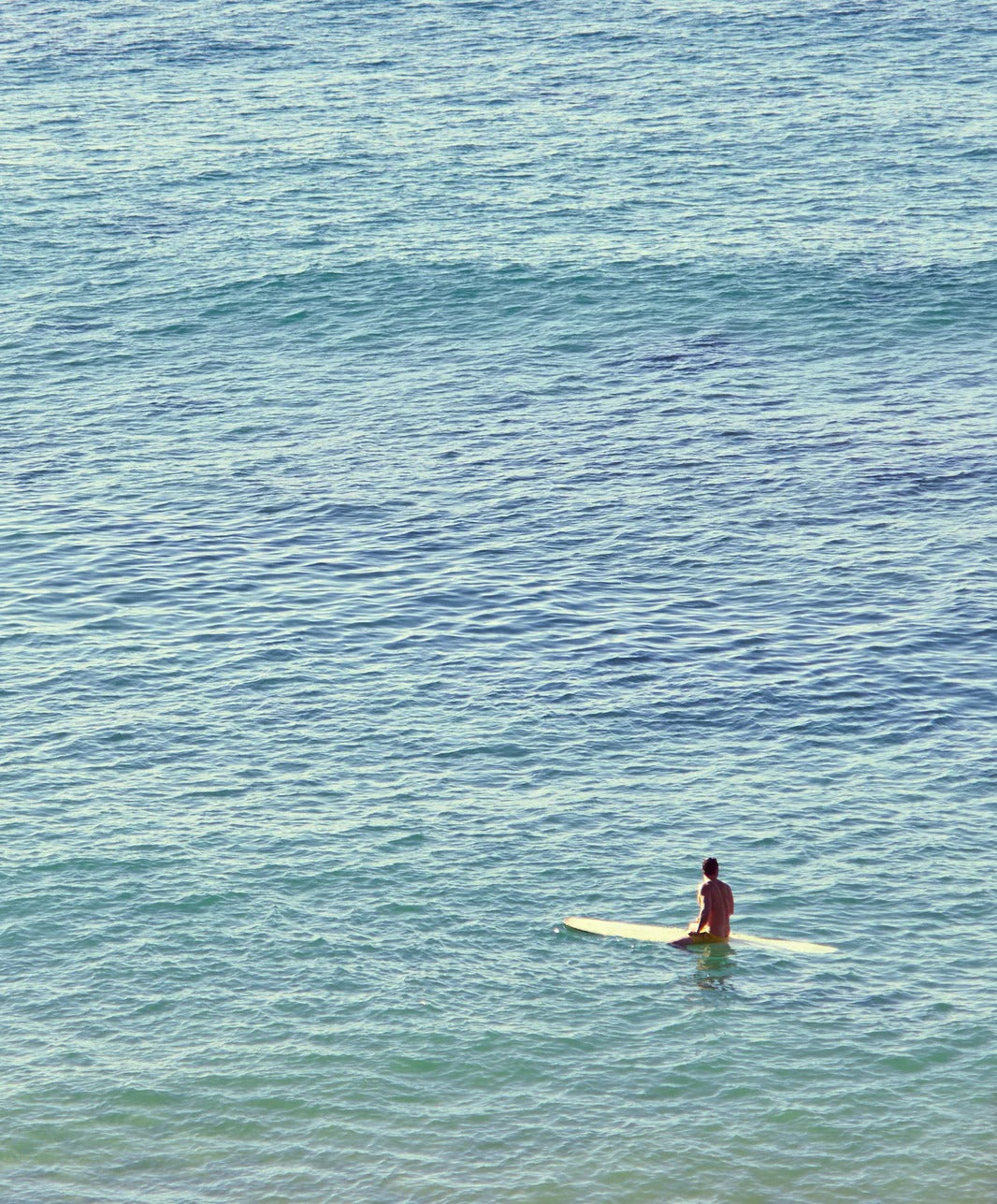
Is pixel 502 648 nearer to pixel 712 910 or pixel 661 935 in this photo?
pixel 661 935

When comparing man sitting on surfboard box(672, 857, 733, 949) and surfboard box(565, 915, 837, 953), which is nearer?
man sitting on surfboard box(672, 857, 733, 949)

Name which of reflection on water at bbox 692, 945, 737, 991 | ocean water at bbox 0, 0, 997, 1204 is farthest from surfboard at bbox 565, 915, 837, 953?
ocean water at bbox 0, 0, 997, 1204

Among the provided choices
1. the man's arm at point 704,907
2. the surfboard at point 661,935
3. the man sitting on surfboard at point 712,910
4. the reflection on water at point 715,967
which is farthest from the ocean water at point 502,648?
the man's arm at point 704,907

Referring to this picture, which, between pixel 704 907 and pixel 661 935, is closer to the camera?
pixel 704 907

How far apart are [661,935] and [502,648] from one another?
44.4 feet

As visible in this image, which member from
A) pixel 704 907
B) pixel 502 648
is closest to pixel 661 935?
pixel 704 907

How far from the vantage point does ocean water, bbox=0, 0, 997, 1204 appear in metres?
28.7

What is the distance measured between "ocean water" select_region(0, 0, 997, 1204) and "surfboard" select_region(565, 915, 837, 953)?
13.1 inches

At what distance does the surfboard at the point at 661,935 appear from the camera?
31984 millimetres

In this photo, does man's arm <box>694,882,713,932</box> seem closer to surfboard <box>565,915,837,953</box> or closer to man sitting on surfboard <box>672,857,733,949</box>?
man sitting on surfboard <box>672,857,733,949</box>

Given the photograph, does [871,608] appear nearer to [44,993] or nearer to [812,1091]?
[812,1091]

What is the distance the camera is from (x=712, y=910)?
104 ft

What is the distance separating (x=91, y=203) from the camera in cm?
8750

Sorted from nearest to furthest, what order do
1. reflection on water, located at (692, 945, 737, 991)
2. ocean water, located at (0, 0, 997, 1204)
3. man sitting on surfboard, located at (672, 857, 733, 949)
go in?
1. ocean water, located at (0, 0, 997, 1204)
2. reflection on water, located at (692, 945, 737, 991)
3. man sitting on surfboard, located at (672, 857, 733, 949)
